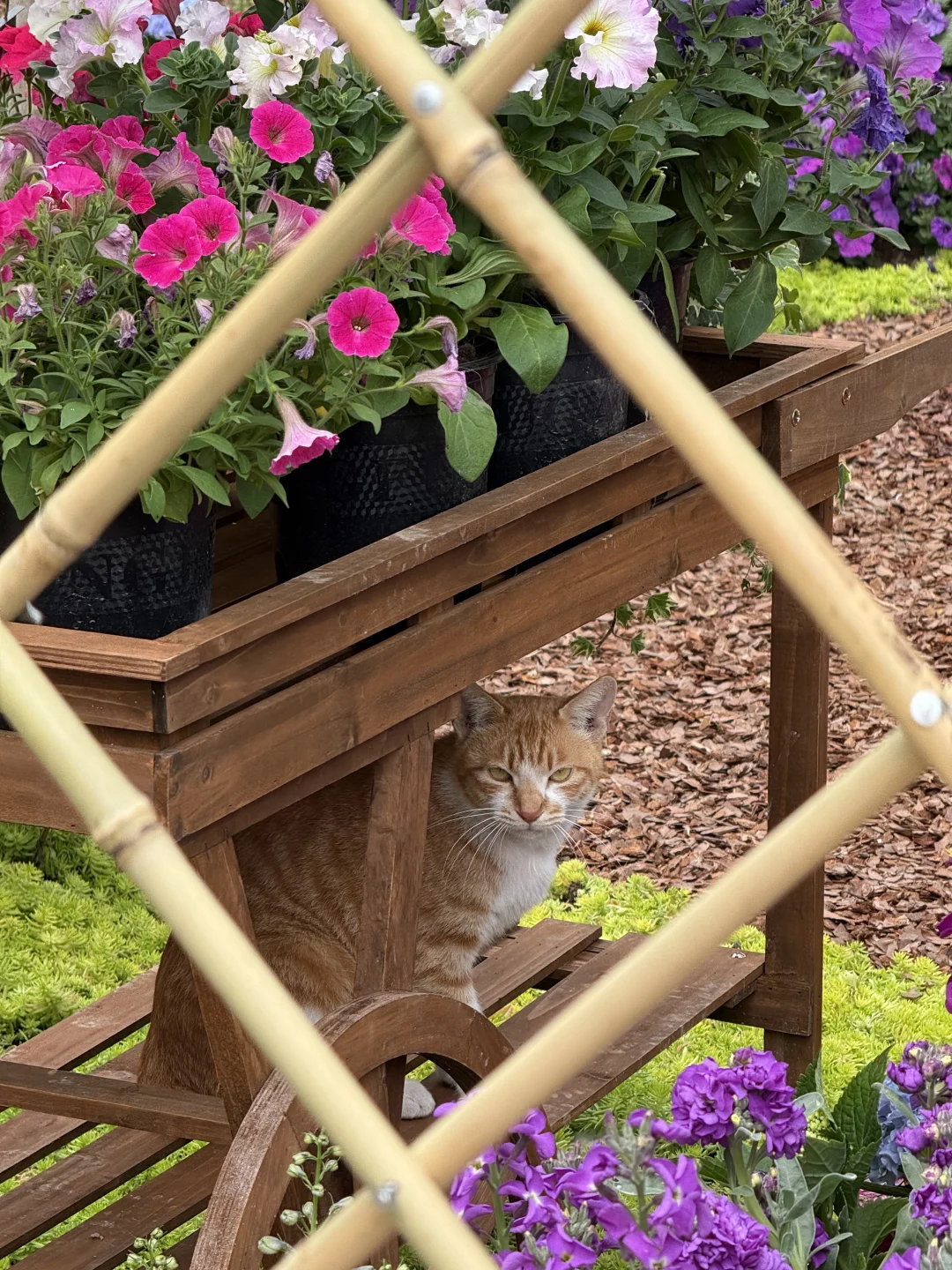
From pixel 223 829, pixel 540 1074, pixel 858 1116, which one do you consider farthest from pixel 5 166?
pixel 858 1116

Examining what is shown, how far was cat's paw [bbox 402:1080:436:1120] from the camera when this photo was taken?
2574mm

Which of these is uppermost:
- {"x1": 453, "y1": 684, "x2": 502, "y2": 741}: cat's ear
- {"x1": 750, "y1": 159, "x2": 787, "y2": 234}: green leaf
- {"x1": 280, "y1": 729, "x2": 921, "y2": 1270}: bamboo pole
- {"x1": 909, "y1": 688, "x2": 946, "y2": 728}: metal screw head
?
{"x1": 750, "y1": 159, "x2": 787, "y2": 234}: green leaf

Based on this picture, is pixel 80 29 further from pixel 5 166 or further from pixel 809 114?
pixel 809 114

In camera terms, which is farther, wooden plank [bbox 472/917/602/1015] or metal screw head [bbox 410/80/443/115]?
wooden plank [bbox 472/917/602/1015]

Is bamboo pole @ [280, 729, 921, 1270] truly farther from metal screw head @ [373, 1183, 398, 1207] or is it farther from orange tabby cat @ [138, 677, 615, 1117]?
orange tabby cat @ [138, 677, 615, 1117]

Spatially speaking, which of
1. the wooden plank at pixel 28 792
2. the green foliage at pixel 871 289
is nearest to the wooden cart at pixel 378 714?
the wooden plank at pixel 28 792

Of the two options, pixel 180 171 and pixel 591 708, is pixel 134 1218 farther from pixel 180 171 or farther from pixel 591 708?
pixel 180 171

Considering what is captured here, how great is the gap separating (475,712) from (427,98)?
1967 millimetres

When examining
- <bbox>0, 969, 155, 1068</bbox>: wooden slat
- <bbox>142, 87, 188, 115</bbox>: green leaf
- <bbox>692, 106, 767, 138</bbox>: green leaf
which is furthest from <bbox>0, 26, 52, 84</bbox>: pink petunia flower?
<bbox>0, 969, 155, 1068</bbox>: wooden slat

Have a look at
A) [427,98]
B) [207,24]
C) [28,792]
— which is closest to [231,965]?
[427,98]

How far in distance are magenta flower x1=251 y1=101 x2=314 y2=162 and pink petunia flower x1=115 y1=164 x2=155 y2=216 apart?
0.40ft

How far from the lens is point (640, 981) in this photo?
77cm

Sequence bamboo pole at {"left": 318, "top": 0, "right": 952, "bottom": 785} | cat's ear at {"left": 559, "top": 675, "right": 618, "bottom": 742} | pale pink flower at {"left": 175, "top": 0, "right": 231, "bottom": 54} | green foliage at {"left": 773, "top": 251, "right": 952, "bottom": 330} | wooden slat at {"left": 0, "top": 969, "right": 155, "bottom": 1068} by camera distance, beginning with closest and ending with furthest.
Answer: bamboo pole at {"left": 318, "top": 0, "right": 952, "bottom": 785} < pale pink flower at {"left": 175, "top": 0, "right": 231, "bottom": 54} < cat's ear at {"left": 559, "top": 675, "right": 618, "bottom": 742} < wooden slat at {"left": 0, "top": 969, "right": 155, "bottom": 1068} < green foliage at {"left": 773, "top": 251, "right": 952, "bottom": 330}

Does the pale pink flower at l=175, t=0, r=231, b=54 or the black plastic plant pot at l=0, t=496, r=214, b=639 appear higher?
the pale pink flower at l=175, t=0, r=231, b=54
